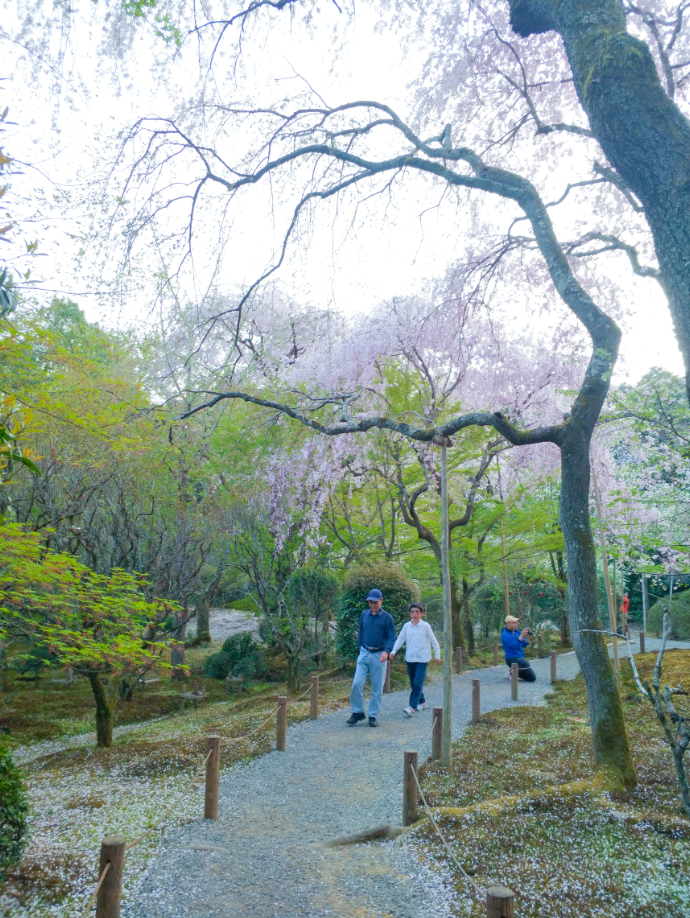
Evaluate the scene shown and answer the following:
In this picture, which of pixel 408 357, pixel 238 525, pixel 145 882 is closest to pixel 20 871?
pixel 145 882

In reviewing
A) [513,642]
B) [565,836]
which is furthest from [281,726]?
[513,642]

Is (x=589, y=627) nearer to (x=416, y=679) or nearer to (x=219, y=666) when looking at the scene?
(x=416, y=679)

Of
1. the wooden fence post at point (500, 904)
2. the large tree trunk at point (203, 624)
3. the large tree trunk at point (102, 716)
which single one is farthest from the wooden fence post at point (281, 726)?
the large tree trunk at point (203, 624)

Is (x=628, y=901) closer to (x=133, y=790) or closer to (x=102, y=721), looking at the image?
(x=133, y=790)

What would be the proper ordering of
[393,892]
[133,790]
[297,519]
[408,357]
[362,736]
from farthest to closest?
[297,519] → [408,357] → [362,736] → [133,790] → [393,892]

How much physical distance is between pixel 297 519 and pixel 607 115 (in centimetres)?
968

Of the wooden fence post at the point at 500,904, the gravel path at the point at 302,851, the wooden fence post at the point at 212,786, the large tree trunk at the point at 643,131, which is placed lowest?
the gravel path at the point at 302,851

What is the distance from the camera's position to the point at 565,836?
4121 millimetres

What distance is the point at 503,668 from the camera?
49.9 ft

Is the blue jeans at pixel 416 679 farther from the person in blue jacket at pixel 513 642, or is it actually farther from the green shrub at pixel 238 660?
the green shrub at pixel 238 660

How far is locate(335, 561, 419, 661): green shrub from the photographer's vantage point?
1220 centimetres

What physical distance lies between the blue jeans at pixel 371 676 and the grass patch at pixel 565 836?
5.48 ft

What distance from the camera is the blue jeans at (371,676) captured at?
26.3 ft

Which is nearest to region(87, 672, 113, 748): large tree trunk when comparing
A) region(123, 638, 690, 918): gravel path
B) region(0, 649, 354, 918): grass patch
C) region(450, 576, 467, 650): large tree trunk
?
region(0, 649, 354, 918): grass patch
